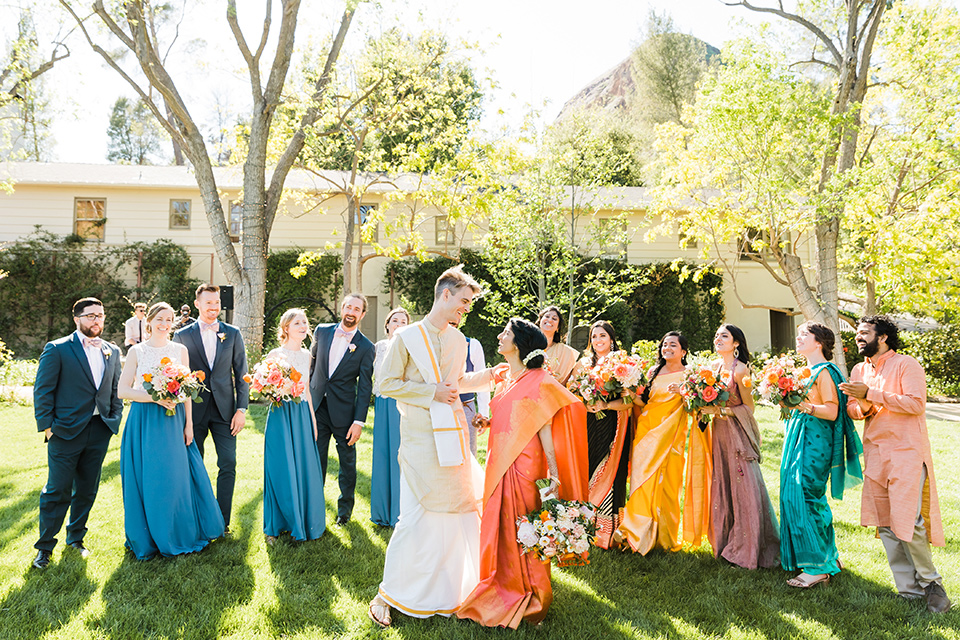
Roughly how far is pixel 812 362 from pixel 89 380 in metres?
6.18

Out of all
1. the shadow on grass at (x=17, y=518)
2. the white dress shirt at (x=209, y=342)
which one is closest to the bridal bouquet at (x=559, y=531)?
the white dress shirt at (x=209, y=342)

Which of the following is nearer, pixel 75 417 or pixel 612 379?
pixel 75 417

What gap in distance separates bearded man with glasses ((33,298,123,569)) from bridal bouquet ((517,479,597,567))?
150 inches

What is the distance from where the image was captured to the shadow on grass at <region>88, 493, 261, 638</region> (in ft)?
12.7

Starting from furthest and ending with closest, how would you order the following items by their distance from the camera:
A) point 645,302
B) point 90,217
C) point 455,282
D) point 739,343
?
1. point 645,302
2. point 90,217
3. point 739,343
4. point 455,282

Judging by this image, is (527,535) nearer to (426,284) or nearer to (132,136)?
(426,284)

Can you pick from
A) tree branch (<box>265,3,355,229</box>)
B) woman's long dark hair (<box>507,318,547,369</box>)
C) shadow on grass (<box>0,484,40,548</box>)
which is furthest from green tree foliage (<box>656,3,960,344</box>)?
shadow on grass (<box>0,484,40,548</box>)

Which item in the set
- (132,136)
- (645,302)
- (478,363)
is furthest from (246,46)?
(132,136)

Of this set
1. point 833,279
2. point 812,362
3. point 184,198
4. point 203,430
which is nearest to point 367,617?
point 203,430

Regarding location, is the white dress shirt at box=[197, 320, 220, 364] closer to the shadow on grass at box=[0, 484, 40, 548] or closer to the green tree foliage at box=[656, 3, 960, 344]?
the shadow on grass at box=[0, 484, 40, 548]

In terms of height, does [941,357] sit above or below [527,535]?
below

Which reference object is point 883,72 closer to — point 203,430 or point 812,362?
point 812,362

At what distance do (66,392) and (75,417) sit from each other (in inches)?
9.0

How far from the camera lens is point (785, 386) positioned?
4.56 metres
